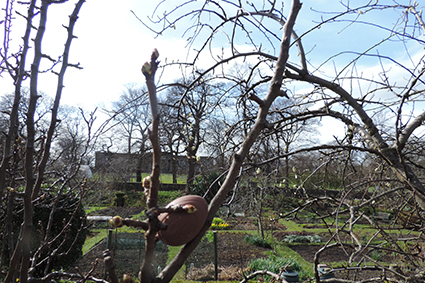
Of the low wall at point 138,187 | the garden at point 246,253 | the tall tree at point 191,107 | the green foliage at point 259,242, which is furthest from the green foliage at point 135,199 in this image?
the tall tree at point 191,107

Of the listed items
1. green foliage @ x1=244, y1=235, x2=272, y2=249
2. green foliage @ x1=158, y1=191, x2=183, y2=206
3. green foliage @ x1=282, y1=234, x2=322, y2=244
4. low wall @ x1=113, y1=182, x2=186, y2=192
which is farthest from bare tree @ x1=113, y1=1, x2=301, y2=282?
low wall @ x1=113, y1=182, x2=186, y2=192

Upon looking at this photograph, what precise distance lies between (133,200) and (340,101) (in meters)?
16.9

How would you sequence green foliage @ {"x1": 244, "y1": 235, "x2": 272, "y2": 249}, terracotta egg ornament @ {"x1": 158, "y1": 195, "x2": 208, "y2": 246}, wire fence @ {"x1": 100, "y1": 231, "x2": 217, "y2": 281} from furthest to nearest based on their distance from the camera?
green foliage @ {"x1": 244, "y1": 235, "x2": 272, "y2": 249} → wire fence @ {"x1": 100, "y1": 231, "x2": 217, "y2": 281} → terracotta egg ornament @ {"x1": 158, "y1": 195, "x2": 208, "y2": 246}

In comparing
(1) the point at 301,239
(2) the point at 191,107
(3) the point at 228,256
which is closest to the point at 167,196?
(1) the point at 301,239

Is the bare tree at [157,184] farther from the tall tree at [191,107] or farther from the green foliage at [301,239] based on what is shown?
the green foliage at [301,239]

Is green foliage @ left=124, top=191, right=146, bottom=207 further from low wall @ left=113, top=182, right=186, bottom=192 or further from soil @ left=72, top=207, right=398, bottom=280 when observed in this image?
soil @ left=72, top=207, right=398, bottom=280

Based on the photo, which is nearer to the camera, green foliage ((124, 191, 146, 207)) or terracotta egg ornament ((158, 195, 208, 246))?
terracotta egg ornament ((158, 195, 208, 246))

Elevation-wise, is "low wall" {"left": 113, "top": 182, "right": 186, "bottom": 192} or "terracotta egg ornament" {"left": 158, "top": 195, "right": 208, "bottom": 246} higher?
"terracotta egg ornament" {"left": 158, "top": 195, "right": 208, "bottom": 246}

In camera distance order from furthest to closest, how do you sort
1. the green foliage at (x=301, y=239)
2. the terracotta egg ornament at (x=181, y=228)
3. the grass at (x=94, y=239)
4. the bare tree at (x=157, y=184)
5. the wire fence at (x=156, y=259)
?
the green foliage at (x=301, y=239) → the grass at (x=94, y=239) → the wire fence at (x=156, y=259) → the terracotta egg ornament at (x=181, y=228) → the bare tree at (x=157, y=184)

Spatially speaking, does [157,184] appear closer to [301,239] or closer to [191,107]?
[191,107]

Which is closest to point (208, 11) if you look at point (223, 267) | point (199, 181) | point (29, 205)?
point (29, 205)

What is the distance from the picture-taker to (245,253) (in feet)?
28.1

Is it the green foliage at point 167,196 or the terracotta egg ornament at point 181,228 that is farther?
the green foliage at point 167,196

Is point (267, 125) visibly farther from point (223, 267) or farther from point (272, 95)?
point (223, 267)
